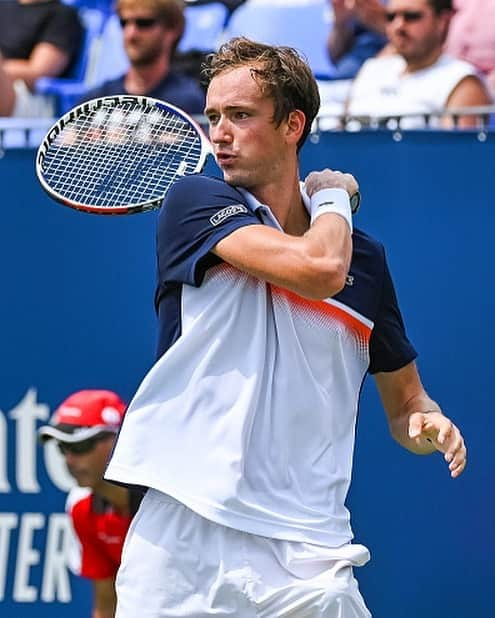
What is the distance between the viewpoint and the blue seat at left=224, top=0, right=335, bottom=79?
697cm

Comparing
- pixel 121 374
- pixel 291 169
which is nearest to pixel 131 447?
pixel 291 169

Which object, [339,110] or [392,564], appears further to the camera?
[339,110]

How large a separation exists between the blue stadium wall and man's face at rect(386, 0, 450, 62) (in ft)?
4.38

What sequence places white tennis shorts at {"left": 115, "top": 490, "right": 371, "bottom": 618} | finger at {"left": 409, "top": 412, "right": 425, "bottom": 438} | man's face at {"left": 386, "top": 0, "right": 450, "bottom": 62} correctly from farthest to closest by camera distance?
1. man's face at {"left": 386, "top": 0, "right": 450, "bottom": 62}
2. finger at {"left": 409, "top": 412, "right": 425, "bottom": 438}
3. white tennis shorts at {"left": 115, "top": 490, "right": 371, "bottom": 618}

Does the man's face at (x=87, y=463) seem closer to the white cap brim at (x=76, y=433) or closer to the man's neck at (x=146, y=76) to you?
the white cap brim at (x=76, y=433)

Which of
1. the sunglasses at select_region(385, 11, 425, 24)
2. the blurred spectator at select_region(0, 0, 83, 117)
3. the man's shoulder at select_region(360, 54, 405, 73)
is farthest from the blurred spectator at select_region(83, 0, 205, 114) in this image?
the sunglasses at select_region(385, 11, 425, 24)

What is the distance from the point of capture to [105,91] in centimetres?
649

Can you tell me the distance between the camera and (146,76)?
6.48 metres

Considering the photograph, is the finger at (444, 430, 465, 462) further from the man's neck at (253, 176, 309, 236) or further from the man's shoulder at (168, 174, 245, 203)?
the man's shoulder at (168, 174, 245, 203)

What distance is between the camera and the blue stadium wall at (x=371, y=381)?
505cm

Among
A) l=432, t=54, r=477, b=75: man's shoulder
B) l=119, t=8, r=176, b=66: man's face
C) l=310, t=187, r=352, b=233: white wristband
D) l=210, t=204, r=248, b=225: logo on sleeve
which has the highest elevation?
l=119, t=8, r=176, b=66: man's face

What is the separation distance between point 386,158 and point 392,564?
1457 millimetres

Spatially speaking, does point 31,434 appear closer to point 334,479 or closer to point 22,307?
point 22,307

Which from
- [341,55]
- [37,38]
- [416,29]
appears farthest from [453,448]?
[37,38]
